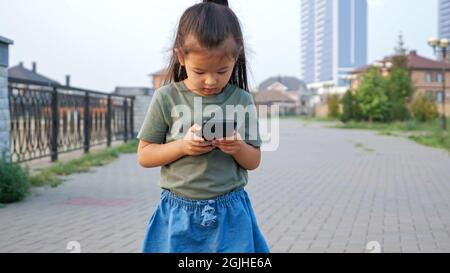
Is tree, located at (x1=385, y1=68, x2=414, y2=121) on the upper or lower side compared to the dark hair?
upper

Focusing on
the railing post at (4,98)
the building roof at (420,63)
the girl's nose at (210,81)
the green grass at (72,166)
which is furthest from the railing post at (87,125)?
the building roof at (420,63)

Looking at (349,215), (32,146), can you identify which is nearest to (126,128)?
(32,146)

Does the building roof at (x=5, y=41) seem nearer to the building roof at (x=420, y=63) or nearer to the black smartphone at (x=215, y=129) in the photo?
the black smartphone at (x=215, y=129)

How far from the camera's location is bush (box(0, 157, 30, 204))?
260 inches

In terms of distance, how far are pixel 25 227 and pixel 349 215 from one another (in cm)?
293

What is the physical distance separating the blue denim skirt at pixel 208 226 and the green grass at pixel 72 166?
6187 mm

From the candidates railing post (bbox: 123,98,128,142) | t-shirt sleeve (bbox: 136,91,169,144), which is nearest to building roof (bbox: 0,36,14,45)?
t-shirt sleeve (bbox: 136,91,169,144)

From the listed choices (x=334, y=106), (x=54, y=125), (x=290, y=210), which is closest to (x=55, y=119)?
(x=54, y=125)

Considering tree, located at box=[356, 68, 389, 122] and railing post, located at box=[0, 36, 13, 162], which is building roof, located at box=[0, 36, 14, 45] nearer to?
railing post, located at box=[0, 36, 13, 162]

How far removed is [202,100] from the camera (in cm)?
208

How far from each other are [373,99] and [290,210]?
112ft

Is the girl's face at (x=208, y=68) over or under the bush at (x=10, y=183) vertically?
over

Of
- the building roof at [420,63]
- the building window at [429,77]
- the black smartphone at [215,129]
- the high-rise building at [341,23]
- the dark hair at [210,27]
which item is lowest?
the black smartphone at [215,129]

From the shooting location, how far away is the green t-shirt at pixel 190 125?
2.06 m
